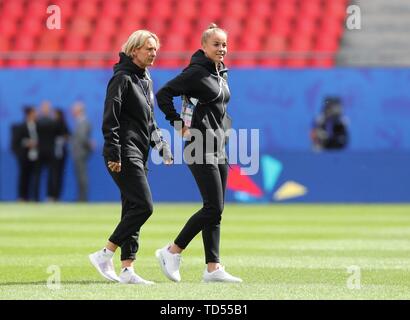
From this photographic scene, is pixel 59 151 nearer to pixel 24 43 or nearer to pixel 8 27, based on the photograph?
pixel 24 43

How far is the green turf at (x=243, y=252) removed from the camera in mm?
9242

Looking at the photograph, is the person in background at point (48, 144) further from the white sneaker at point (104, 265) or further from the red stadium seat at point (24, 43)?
the white sneaker at point (104, 265)

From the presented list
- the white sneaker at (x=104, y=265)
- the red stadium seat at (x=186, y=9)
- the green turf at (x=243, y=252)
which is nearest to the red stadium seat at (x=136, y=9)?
the red stadium seat at (x=186, y=9)

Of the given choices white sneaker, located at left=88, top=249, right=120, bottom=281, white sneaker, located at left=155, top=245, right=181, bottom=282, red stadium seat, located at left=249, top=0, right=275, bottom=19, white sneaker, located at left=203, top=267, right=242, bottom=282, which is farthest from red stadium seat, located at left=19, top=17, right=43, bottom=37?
white sneaker, located at left=203, top=267, right=242, bottom=282

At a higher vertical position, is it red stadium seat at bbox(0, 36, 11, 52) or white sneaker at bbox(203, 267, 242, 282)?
red stadium seat at bbox(0, 36, 11, 52)

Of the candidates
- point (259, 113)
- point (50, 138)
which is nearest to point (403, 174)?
point (259, 113)

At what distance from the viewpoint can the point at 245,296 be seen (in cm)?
884

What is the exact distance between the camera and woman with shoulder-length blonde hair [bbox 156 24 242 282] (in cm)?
999

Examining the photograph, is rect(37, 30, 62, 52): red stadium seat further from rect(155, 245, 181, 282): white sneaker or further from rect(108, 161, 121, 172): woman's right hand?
rect(108, 161, 121, 172): woman's right hand

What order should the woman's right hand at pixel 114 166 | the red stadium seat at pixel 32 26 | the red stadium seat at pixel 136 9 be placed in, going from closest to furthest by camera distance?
the woman's right hand at pixel 114 166
the red stadium seat at pixel 32 26
the red stadium seat at pixel 136 9

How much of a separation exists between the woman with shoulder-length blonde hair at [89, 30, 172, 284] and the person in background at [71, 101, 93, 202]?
14.3m

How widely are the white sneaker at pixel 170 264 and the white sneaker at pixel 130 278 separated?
0.26 m

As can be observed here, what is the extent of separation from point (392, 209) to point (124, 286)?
12478 mm

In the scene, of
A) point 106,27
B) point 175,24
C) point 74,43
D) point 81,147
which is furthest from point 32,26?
point 81,147
